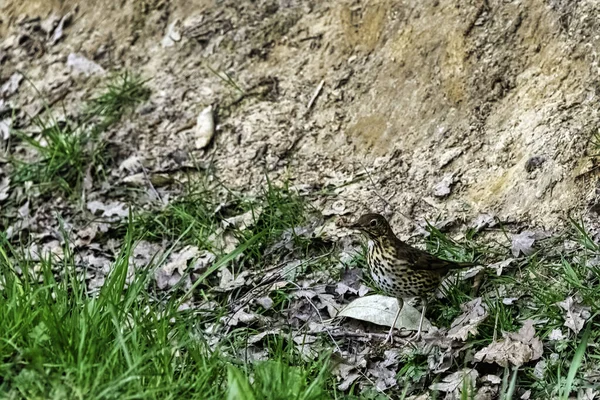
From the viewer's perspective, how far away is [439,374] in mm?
5230

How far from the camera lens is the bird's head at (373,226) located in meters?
5.69

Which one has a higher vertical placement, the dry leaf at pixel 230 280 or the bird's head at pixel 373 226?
the bird's head at pixel 373 226

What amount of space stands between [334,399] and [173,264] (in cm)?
209

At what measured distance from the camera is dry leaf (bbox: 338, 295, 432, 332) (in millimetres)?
5719

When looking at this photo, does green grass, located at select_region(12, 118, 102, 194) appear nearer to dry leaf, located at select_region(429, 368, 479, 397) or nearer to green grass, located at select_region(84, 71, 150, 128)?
green grass, located at select_region(84, 71, 150, 128)

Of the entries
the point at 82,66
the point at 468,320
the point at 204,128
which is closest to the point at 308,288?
the point at 468,320

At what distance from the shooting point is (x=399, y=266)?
5.56 metres

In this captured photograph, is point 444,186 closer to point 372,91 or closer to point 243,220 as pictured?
point 372,91

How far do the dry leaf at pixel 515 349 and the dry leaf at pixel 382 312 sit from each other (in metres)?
0.53

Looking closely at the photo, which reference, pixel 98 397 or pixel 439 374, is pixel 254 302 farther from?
pixel 98 397

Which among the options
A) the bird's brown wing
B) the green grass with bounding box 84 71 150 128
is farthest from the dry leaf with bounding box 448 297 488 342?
the green grass with bounding box 84 71 150 128

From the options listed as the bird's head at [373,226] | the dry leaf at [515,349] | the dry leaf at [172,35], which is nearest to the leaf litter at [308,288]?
the dry leaf at [515,349]

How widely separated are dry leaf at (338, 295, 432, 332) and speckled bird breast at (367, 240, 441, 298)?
0.15 meters

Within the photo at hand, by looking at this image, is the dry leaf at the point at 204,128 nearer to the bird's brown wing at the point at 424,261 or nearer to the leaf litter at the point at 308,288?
the leaf litter at the point at 308,288
